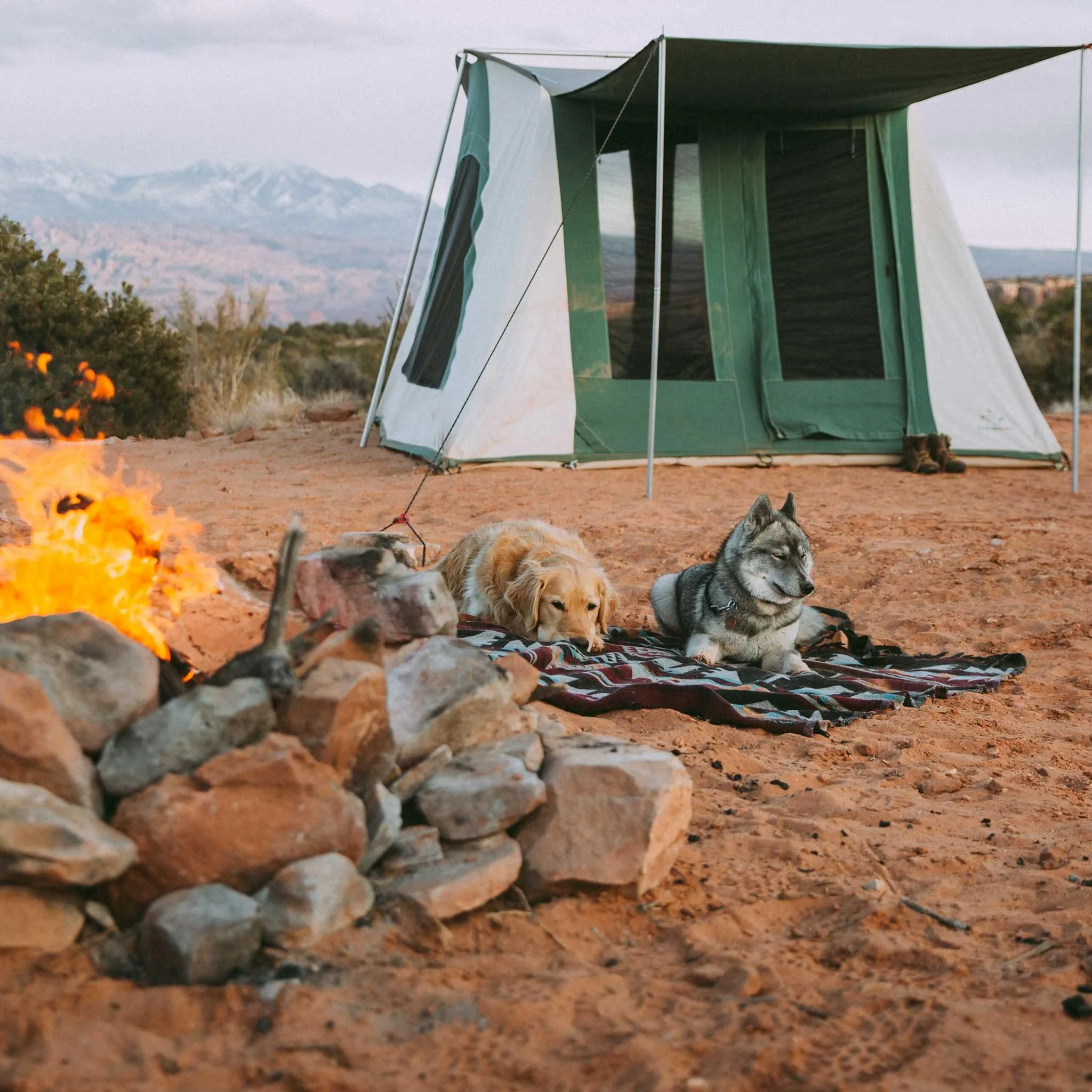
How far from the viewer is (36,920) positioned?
90.1 inches

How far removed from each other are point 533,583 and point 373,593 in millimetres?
2094

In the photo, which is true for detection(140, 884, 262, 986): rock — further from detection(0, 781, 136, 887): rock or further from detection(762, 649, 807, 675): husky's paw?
detection(762, 649, 807, 675): husky's paw

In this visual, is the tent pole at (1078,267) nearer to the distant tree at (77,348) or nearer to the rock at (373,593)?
the rock at (373,593)

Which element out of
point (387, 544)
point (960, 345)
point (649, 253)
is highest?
point (649, 253)

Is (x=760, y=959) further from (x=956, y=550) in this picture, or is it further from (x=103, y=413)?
(x=103, y=413)

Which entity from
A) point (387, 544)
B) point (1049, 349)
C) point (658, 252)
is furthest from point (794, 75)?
point (1049, 349)

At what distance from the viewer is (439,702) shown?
3018 millimetres

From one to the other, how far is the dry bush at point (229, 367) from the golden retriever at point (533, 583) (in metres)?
9.27

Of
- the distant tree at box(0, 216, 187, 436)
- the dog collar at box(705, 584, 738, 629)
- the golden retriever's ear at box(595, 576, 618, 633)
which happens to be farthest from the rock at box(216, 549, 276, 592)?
the distant tree at box(0, 216, 187, 436)

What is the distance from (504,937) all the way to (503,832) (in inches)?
11.3

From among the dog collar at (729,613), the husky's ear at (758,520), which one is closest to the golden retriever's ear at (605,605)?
the dog collar at (729,613)

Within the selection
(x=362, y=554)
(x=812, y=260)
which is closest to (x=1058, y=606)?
(x=362, y=554)

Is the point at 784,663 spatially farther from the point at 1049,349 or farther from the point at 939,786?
the point at 1049,349

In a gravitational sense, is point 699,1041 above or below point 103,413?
below
